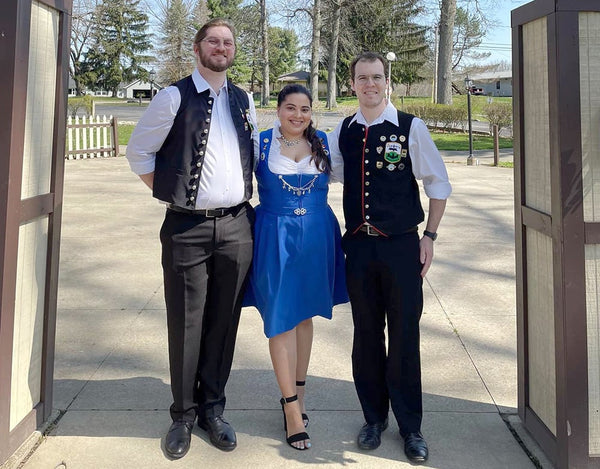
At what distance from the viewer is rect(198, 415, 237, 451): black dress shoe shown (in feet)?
10.1

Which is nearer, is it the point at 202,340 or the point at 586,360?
the point at 586,360

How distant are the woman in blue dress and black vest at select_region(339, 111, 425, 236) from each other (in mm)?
217

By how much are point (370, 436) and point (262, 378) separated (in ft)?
3.38

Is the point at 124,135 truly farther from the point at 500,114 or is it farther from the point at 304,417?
the point at 304,417

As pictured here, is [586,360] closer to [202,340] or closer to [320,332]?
[202,340]

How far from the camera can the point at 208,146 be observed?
3035mm

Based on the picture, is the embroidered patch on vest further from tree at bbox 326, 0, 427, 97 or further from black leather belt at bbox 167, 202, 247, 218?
tree at bbox 326, 0, 427, 97

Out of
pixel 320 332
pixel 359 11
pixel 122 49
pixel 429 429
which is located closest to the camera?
pixel 429 429

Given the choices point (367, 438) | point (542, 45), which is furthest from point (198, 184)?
point (542, 45)

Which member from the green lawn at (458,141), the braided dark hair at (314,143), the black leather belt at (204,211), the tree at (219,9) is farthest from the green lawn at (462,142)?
the tree at (219,9)

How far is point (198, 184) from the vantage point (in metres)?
3.00

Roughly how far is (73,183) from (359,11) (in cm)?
3584

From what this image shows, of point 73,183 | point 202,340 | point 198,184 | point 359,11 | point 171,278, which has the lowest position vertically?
point 73,183

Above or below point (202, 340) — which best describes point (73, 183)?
below
